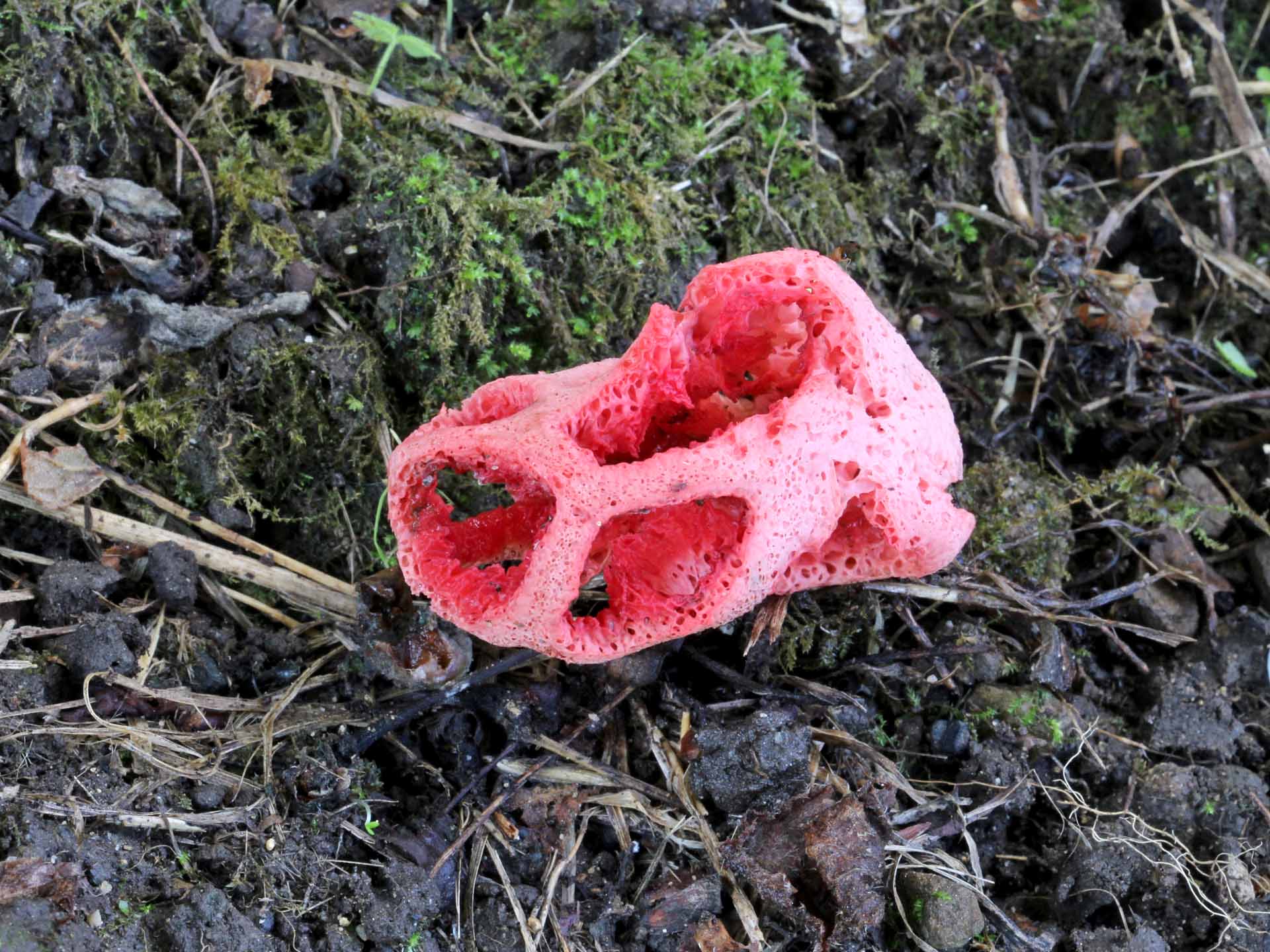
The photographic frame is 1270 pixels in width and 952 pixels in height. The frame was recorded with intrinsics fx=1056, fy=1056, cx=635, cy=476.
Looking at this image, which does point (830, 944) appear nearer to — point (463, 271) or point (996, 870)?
point (996, 870)

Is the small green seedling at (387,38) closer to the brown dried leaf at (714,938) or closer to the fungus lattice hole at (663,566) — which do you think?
the fungus lattice hole at (663,566)

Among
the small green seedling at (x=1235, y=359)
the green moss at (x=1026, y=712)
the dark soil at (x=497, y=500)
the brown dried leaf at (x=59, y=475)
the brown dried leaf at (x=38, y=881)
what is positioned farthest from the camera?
the small green seedling at (x=1235, y=359)

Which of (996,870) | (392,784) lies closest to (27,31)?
(392,784)

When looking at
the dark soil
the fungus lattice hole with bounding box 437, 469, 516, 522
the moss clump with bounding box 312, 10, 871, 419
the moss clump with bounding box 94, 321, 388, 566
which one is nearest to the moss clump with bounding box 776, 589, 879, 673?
the dark soil

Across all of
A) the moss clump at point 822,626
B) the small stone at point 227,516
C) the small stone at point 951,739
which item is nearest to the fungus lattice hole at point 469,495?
the small stone at point 227,516

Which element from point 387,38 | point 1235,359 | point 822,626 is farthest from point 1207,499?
point 387,38

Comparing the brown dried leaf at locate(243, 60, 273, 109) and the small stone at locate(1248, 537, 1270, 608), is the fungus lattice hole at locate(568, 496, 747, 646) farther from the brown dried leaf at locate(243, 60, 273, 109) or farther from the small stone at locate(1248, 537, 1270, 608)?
the small stone at locate(1248, 537, 1270, 608)

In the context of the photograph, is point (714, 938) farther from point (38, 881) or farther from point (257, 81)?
point (257, 81)
